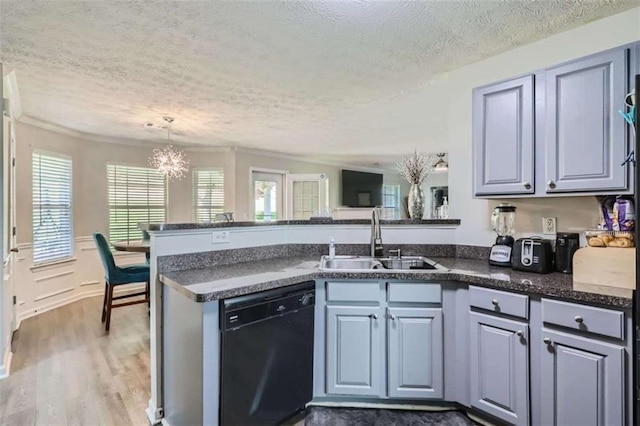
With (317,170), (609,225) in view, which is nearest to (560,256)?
(609,225)

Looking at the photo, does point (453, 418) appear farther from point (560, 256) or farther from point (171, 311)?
point (171, 311)

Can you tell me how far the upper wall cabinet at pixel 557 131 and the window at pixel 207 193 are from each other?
4.83 m

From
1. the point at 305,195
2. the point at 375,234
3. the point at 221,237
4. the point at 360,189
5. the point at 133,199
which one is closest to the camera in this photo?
the point at 221,237

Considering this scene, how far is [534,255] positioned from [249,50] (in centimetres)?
231

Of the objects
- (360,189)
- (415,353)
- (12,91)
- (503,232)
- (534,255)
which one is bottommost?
(415,353)

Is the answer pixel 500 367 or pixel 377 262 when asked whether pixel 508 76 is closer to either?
pixel 377 262

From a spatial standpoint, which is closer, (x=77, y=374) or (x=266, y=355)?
(x=266, y=355)

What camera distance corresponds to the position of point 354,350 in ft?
6.83

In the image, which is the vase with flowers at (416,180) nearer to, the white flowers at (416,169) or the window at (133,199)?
the white flowers at (416,169)

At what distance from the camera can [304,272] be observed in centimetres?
203

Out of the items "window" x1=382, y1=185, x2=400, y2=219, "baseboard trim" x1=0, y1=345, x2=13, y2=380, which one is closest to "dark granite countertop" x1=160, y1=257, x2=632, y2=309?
"baseboard trim" x1=0, y1=345, x2=13, y2=380

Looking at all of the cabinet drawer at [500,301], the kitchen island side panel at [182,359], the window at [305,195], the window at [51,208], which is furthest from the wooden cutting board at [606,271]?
the window at [305,195]

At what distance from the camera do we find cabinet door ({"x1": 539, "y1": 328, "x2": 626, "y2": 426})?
1442 mm

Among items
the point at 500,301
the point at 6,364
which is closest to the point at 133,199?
the point at 6,364
